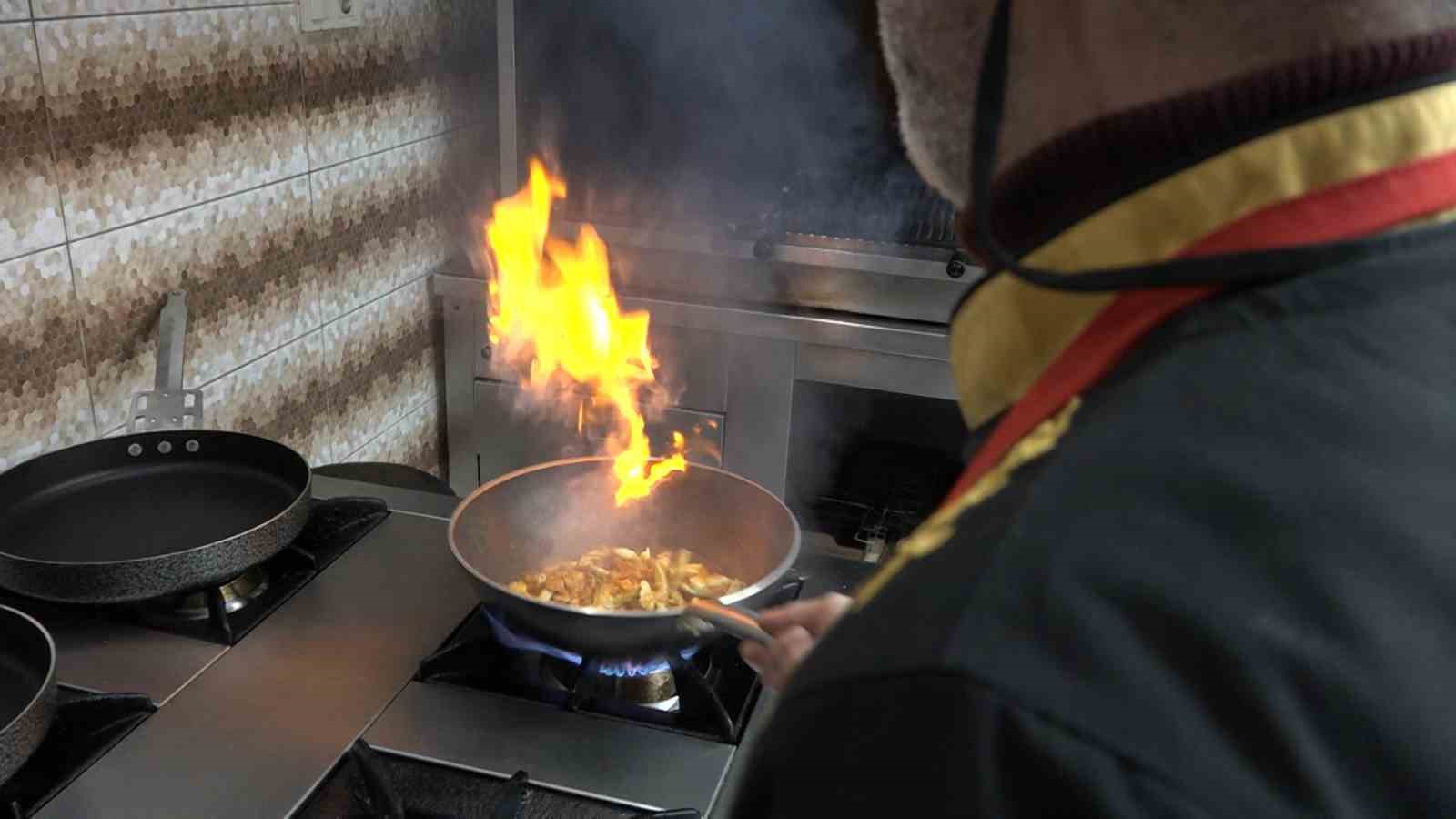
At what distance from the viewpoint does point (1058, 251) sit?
1.42 feet

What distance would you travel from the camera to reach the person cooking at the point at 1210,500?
1.12 ft

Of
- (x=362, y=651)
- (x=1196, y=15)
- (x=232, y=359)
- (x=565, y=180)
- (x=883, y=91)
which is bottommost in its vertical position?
(x=362, y=651)

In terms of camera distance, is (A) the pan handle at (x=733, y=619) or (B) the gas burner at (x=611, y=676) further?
(B) the gas burner at (x=611, y=676)

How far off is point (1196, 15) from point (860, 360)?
4.67ft

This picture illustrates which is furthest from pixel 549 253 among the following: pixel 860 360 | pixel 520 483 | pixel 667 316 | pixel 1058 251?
pixel 1058 251

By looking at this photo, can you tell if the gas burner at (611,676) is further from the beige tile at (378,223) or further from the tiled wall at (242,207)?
the beige tile at (378,223)

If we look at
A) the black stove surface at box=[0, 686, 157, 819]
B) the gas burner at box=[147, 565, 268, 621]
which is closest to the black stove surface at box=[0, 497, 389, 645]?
the gas burner at box=[147, 565, 268, 621]

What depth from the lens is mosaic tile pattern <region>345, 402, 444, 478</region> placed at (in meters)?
1.88

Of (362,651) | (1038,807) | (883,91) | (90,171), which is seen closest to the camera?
(1038,807)

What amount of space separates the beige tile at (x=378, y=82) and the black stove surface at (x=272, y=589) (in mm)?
606

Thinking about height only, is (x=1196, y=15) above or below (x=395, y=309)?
above

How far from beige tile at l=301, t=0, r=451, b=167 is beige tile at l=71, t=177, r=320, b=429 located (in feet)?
0.39

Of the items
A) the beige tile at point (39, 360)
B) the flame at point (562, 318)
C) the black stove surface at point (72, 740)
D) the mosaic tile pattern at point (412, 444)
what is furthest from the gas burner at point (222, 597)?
the flame at point (562, 318)

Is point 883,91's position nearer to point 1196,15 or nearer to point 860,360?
point 860,360
